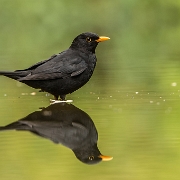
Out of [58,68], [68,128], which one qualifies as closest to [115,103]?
[58,68]

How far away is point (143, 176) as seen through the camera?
4.90m

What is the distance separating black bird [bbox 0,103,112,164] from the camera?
18.9ft

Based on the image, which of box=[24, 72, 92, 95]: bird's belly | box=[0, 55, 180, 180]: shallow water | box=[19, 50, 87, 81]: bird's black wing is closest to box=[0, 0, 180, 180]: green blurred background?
box=[0, 55, 180, 180]: shallow water

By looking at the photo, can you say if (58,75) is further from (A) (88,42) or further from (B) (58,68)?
(A) (88,42)

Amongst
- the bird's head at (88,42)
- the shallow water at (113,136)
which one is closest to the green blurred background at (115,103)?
the shallow water at (113,136)

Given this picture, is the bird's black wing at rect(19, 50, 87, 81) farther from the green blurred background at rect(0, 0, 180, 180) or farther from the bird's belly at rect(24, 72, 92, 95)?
the green blurred background at rect(0, 0, 180, 180)

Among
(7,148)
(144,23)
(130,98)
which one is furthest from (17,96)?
(144,23)

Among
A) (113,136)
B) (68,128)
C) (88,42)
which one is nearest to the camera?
(113,136)

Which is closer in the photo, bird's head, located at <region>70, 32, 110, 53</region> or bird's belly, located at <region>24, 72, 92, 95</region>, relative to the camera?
bird's belly, located at <region>24, 72, 92, 95</region>

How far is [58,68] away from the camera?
333 inches

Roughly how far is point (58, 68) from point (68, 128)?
1.83 m

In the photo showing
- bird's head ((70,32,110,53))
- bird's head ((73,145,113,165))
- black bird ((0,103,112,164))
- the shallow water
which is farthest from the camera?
bird's head ((70,32,110,53))

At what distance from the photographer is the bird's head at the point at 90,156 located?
214 inches

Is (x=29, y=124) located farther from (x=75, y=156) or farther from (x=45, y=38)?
(x=45, y=38)
